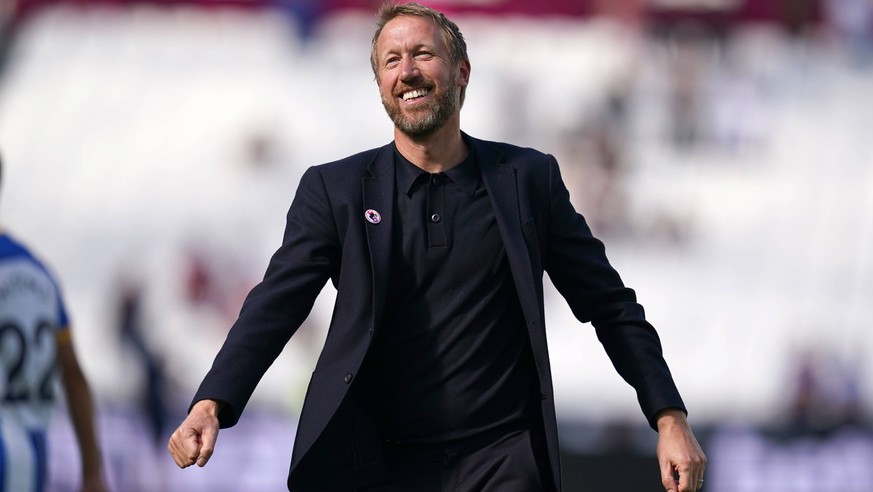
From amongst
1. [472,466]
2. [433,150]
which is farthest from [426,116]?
[472,466]

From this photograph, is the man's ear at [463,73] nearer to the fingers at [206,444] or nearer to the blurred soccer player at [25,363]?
the fingers at [206,444]

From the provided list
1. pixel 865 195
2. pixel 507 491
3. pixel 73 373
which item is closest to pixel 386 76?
pixel 507 491

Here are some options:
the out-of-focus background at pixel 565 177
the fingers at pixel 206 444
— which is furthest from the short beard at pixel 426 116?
the out-of-focus background at pixel 565 177

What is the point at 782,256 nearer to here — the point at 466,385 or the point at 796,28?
the point at 796,28

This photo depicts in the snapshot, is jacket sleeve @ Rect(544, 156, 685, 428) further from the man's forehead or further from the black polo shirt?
the man's forehead

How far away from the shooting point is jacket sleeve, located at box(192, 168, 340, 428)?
9.35 feet

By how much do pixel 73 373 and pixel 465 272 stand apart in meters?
2.25

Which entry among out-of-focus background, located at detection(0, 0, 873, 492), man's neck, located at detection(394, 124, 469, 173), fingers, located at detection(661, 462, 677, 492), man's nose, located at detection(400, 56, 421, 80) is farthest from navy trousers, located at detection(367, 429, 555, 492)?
out-of-focus background, located at detection(0, 0, 873, 492)

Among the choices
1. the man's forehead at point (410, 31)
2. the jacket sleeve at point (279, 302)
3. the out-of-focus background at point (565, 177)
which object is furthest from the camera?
the out-of-focus background at point (565, 177)

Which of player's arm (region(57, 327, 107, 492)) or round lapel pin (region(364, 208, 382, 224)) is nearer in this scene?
round lapel pin (region(364, 208, 382, 224))

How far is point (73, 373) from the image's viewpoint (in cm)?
479

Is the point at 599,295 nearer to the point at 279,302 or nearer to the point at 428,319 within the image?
the point at 428,319

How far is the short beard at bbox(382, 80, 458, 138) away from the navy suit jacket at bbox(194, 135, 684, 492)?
10cm

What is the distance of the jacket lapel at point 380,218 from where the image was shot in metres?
2.92
